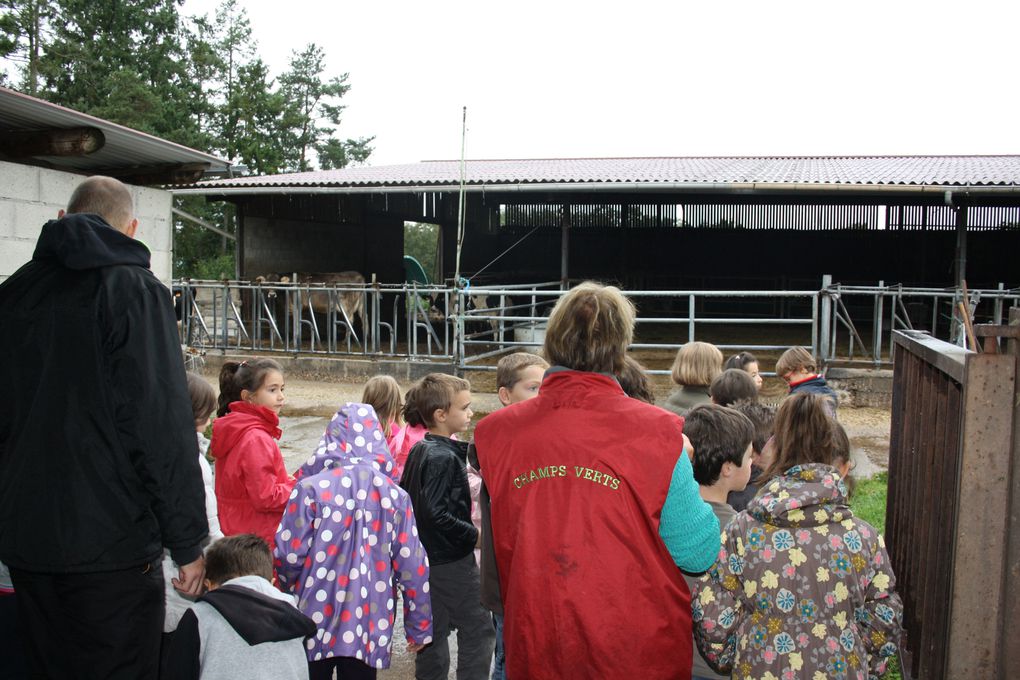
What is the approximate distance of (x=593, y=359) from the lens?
199 cm

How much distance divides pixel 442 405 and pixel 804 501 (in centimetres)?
139

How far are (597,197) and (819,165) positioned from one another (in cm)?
581

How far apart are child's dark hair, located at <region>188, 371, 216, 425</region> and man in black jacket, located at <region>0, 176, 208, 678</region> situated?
1.11m

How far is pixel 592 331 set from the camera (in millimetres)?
1992

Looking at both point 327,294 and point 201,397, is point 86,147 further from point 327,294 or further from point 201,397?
point 327,294

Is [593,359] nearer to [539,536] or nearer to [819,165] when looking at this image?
[539,536]

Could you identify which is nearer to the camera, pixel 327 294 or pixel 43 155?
pixel 43 155

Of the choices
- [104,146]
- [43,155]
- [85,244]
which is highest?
[104,146]

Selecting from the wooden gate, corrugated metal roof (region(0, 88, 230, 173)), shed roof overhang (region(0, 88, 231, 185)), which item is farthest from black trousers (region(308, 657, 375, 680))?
shed roof overhang (region(0, 88, 231, 185))

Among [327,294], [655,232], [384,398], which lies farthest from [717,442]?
[655,232]

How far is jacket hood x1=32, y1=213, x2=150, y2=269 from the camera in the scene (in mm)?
2100

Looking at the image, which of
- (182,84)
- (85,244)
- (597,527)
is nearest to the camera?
(597,527)

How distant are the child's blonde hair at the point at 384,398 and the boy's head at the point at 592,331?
179 cm

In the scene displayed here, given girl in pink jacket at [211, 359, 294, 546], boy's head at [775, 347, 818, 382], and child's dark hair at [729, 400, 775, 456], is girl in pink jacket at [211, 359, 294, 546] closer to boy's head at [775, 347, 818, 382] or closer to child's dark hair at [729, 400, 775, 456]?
child's dark hair at [729, 400, 775, 456]
